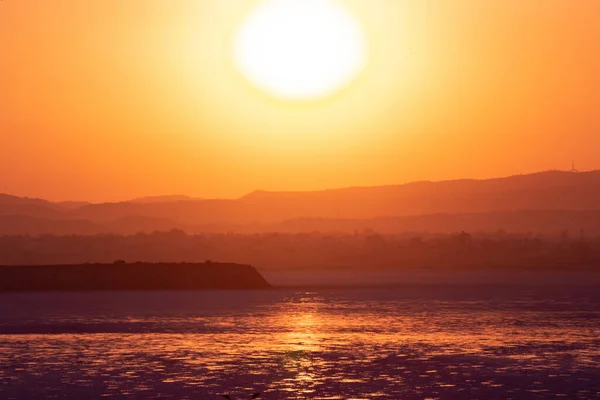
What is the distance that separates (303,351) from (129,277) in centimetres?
11422

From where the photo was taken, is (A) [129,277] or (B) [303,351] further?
(A) [129,277]

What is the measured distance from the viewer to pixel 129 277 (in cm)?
17950

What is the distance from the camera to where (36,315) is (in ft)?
349

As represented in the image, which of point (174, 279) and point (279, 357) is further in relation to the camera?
point (174, 279)

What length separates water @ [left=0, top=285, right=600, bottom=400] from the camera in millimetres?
50188

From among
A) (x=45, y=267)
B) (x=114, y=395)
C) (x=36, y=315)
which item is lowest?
(x=114, y=395)

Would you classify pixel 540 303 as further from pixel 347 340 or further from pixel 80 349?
pixel 80 349

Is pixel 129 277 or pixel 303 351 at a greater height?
pixel 129 277

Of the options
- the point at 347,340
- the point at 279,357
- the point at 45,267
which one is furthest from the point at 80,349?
the point at 45,267

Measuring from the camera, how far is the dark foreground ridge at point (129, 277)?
173m

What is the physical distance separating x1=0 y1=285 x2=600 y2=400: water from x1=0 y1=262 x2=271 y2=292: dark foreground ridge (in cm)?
5032

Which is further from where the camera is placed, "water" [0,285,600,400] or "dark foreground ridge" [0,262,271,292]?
"dark foreground ridge" [0,262,271,292]

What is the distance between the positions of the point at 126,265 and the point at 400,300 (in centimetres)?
6296

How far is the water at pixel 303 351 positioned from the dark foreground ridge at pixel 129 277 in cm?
5032
